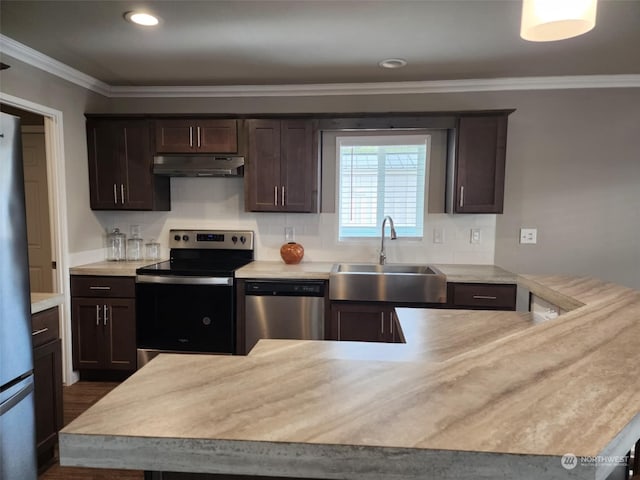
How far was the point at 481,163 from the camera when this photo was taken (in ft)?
9.68

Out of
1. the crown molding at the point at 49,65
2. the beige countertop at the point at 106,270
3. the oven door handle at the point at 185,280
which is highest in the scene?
the crown molding at the point at 49,65

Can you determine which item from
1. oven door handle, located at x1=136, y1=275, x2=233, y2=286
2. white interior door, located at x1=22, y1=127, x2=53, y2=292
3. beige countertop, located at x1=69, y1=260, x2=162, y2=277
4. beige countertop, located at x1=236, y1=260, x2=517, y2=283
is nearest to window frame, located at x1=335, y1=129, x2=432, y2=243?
beige countertop, located at x1=236, y1=260, x2=517, y2=283

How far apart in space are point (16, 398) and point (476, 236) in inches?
126

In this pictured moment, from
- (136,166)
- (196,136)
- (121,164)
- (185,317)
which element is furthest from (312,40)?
(185,317)

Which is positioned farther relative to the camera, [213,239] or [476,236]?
[213,239]

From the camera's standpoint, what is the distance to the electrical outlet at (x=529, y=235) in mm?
3189

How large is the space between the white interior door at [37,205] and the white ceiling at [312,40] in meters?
1.35

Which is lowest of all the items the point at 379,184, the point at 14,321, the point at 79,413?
the point at 79,413

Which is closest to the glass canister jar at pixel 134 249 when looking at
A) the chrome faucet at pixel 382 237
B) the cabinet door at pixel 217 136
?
the cabinet door at pixel 217 136

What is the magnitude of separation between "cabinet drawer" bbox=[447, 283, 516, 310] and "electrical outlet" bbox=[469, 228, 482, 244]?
63 cm

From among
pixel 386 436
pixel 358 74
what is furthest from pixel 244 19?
pixel 386 436

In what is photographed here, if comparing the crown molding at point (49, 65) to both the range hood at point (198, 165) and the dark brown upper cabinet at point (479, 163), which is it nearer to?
the range hood at point (198, 165)

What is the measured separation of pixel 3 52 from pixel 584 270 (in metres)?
4.53

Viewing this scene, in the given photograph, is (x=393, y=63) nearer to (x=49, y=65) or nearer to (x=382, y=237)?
(x=382, y=237)
